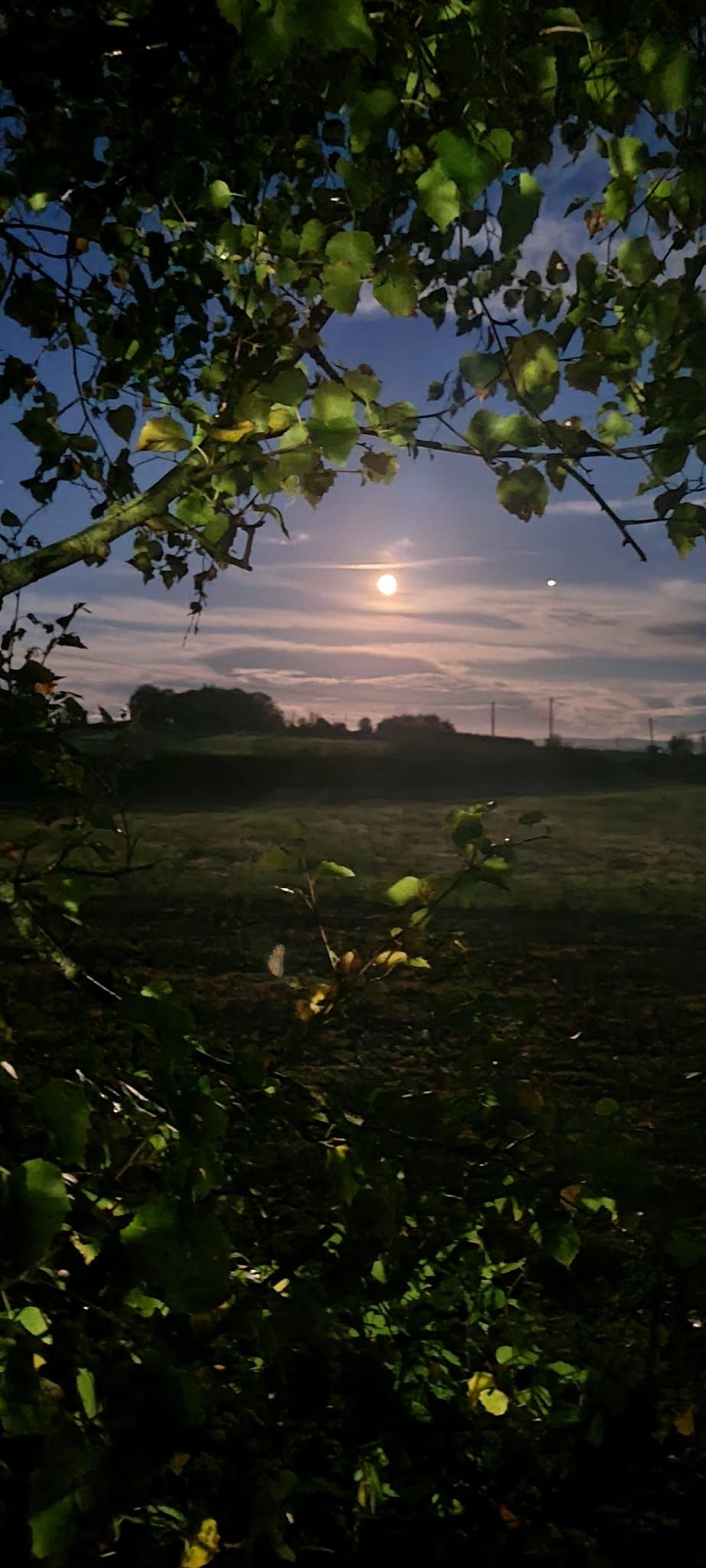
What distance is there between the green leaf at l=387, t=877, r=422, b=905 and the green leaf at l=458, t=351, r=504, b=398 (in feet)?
3.22

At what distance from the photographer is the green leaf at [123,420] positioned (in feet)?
6.76

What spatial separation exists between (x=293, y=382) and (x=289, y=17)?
49cm

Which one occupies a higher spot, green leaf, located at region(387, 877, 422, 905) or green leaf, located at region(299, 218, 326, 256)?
green leaf, located at region(299, 218, 326, 256)

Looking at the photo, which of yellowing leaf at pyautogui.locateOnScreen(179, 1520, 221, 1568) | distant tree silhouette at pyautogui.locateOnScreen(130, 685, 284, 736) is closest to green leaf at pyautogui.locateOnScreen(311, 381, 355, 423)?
yellowing leaf at pyautogui.locateOnScreen(179, 1520, 221, 1568)

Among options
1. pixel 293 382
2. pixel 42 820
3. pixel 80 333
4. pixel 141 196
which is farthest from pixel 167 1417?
pixel 141 196

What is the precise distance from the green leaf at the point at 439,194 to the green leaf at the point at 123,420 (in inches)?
33.5

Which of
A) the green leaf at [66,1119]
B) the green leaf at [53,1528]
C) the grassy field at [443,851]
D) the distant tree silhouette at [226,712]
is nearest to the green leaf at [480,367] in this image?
the green leaf at [66,1119]

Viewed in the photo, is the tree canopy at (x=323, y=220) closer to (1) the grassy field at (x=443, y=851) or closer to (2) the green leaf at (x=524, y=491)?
(2) the green leaf at (x=524, y=491)

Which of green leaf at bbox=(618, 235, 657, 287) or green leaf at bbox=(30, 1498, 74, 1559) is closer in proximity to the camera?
green leaf at bbox=(30, 1498, 74, 1559)

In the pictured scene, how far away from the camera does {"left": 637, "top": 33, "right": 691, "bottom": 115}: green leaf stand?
5.04 feet

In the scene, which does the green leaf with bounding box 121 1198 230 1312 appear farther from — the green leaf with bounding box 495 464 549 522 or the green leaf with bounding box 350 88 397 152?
the green leaf with bounding box 495 464 549 522

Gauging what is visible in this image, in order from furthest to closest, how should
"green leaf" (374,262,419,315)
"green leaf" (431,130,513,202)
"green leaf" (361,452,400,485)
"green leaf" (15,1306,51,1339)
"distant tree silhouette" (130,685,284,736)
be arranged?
"distant tree silhouette" (130,685,284,736) < "green leaf" (361,452,400,485) < "green leaf" (374,262,419,315) < "green leaf" (15,1306,51,1339) < "green leaf" (431,130,513,202)

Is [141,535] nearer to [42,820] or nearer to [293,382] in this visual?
[42,820]

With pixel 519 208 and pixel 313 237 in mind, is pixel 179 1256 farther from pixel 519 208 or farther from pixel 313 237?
pixel 313 237
